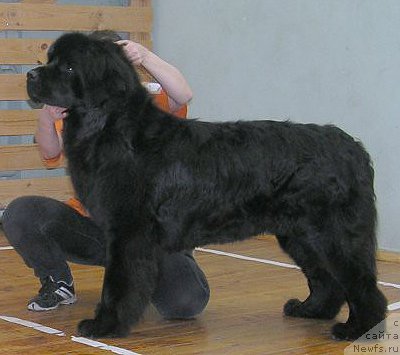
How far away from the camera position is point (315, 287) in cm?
383

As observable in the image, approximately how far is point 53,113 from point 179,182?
0.74m

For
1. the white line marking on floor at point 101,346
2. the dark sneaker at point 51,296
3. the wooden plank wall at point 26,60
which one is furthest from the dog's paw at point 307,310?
the wooden plank wall at point 26,60

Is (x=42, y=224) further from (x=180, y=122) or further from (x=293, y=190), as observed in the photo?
(x=293, y=190)

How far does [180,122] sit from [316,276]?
0.93 metres

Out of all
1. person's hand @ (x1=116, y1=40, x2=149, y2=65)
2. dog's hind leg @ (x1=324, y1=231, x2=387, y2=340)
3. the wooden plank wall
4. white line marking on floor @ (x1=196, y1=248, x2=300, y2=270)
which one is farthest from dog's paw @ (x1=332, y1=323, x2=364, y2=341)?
the wooden plank wall

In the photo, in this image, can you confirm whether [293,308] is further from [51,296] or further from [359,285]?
[51,296]

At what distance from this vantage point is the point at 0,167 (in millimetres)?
6473

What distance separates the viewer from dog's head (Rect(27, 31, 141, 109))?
11.0ft

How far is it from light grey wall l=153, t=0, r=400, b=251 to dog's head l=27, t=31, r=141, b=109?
2.43 meters

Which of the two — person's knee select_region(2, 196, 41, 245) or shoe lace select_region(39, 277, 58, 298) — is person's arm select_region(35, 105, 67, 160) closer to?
person's knee select_region(2, 196, 41, 245)

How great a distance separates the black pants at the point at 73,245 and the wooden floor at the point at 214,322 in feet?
0.34

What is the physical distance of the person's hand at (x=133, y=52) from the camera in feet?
11.7

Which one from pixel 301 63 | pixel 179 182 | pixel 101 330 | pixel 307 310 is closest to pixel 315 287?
pixel 307 310

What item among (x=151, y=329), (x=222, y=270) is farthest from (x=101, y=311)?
(x=222, y=270)
